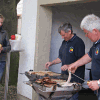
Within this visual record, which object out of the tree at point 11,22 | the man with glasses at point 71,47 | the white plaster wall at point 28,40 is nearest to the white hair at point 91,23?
the man with glasses at point 71,47


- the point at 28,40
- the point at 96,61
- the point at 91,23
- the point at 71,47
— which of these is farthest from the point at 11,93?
the point at 91,23

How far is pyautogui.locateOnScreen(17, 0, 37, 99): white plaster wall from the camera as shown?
506 centimetres

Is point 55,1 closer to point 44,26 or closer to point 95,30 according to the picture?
point 44,26

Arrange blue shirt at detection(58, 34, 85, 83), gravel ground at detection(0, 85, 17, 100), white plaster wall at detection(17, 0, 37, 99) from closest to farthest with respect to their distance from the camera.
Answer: blue shirt at detection(58, 34, 85, 83), white plaster wall at detection(17, 0, 37, 99), gravel ground at detection(0, 85, 17, 100)

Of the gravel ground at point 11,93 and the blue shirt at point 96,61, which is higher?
the blue shirt at point 96,61

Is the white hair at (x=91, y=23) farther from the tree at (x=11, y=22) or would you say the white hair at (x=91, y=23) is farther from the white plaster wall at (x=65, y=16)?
the tree at (x=11, y=22)

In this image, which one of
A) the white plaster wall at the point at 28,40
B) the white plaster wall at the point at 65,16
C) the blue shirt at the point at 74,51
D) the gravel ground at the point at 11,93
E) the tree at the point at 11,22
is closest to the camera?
the blue shirt at the point at 74,51

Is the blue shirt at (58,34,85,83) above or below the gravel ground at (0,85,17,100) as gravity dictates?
above

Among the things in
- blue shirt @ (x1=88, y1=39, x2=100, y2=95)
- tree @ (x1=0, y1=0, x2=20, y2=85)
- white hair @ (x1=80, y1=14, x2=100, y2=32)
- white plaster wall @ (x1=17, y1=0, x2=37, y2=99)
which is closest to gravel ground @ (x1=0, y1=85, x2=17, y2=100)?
white plaster wall @ (x1=17, y1=0, x2=37, y2=99)

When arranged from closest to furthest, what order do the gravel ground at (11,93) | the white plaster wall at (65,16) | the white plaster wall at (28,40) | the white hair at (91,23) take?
the white hair at (91,23)
the white plaster wall at (28,40)
the gravel ground at (11,93)
the white plaster wall at (65,16)

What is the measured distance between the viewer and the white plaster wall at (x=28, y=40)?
5062 millimetres

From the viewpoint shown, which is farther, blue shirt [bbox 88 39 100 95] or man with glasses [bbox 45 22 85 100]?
man with glasses [bbox 45 22 85 100]

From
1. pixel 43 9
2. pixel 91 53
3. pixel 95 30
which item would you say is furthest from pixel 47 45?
pixel 95 30

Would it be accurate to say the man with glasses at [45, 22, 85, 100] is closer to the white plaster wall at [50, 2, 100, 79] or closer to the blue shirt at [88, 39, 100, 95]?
the blue shirt at [88, 39, 100, 95]
